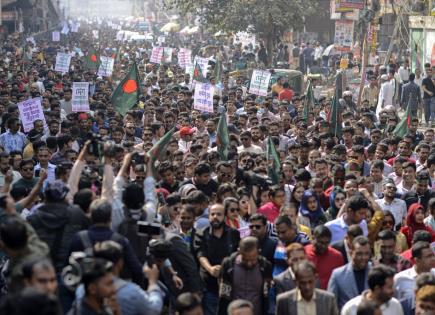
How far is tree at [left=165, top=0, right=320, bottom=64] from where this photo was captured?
118 ft

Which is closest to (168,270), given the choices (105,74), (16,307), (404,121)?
(16,307)

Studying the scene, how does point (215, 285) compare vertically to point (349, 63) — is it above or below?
above

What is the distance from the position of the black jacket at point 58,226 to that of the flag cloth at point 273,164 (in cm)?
442

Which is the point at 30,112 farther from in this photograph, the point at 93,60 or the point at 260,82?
the point at 93,60

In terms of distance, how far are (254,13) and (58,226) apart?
29.4 meters

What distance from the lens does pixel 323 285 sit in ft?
25.6

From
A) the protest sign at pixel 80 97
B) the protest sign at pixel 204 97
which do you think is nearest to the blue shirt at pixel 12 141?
the protest sign at pixel 80 97

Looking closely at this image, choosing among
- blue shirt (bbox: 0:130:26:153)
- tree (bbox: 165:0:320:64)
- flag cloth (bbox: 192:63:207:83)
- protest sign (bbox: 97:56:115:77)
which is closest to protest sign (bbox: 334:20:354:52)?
tree (bbox: 165:0:320:64)

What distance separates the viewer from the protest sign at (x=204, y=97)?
A: 57.8 feet

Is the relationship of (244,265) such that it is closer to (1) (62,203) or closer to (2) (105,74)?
(1) (62,203)

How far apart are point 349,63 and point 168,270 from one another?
25.5 metres

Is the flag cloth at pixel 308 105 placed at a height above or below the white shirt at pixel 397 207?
below

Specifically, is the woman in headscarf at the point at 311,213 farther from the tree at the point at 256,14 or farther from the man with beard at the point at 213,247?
the tree at the point at 256,14

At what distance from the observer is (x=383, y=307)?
676cm
